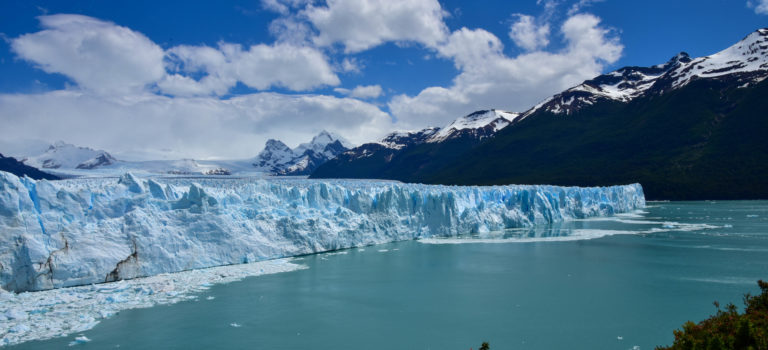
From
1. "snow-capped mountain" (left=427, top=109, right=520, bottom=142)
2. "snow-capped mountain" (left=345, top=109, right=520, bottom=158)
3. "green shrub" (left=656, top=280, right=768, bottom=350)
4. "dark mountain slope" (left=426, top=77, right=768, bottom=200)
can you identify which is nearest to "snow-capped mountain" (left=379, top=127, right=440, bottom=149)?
"snow-capped mountain" (left=345, top=109, right=520, bottom=158)

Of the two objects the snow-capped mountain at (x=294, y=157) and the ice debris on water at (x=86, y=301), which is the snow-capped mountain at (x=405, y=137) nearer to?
the snow-capped mountain at (x=294, y=157)

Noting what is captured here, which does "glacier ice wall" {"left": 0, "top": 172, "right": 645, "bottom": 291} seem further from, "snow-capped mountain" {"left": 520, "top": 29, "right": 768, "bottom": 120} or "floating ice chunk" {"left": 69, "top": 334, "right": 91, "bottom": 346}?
"snow-capped mountain" {"left": 520, "top": 29, "right": 768, "bottom": 120}

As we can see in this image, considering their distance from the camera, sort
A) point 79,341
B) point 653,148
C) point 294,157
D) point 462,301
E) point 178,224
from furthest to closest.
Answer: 1. point 294,157
2. point 653,148
3. point 178,224
4. point 462,301
5. point 79,341

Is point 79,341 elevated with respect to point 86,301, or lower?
lower

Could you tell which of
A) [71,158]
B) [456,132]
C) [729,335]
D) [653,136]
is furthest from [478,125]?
[729,335]

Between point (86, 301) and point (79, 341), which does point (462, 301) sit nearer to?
point (79, 341)

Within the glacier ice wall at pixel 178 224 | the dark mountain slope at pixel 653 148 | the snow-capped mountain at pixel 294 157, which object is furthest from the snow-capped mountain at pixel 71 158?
the glacier ice wall at pixel 178 224
